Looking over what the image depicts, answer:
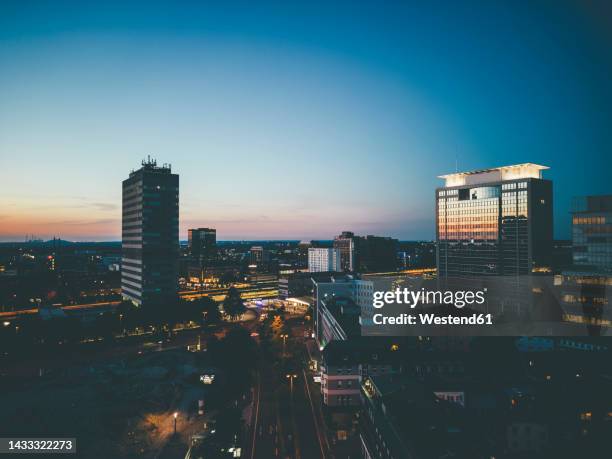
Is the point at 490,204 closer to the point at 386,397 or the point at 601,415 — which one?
the point at 601,415

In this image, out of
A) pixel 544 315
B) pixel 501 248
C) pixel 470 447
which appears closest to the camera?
pixel 470 447

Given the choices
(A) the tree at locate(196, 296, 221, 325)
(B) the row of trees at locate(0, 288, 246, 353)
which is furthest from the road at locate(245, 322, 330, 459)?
(A) the tree at locate(196, 296, 221, 325)

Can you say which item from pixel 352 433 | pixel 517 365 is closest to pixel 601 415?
pixel 517 365

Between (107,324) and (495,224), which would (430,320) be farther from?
(107,324)

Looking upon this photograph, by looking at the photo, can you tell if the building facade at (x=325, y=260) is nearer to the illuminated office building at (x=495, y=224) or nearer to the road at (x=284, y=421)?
the illuminated office building at (x=495, y=224)

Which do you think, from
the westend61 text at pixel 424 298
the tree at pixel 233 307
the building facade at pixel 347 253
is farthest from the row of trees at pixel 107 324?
the building facade at pixel 347 253

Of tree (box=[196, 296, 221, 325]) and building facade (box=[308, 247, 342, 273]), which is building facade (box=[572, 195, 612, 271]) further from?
building facade (box=[308, 247, 342, 273])

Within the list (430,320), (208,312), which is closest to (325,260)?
(208,312)

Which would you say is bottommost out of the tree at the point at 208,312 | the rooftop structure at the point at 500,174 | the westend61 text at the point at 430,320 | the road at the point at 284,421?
the road at the point at 284,421
